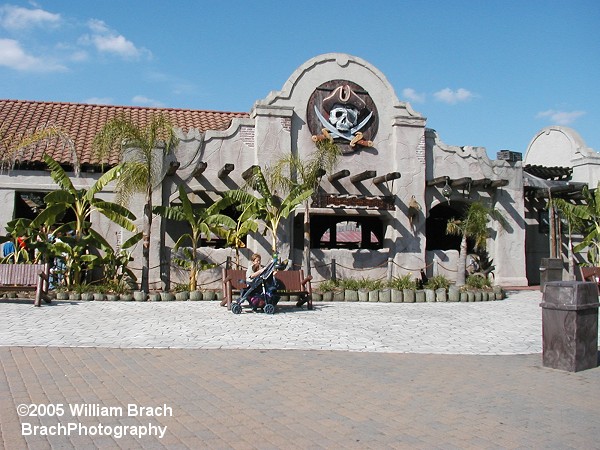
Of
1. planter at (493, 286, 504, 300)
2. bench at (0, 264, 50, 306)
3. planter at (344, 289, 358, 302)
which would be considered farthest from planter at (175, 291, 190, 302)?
planter at (493, 286, 504, 300)

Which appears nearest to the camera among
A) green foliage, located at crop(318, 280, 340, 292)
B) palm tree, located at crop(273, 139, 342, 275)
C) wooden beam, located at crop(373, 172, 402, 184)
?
green foliage, located at crop(318, 280, 340, 292)

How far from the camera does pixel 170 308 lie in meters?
14.5

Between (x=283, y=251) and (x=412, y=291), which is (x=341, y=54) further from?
(x=412, y=291)

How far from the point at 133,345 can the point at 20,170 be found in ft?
37.1

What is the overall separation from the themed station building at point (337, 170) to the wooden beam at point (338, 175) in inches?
1.6

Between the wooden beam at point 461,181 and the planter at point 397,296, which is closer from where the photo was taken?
the planter at point 397,296

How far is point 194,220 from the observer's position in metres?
17.4

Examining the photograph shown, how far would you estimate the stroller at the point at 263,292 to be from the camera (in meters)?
13.6

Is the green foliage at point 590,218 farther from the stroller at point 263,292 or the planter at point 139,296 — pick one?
the planter at point 139,296

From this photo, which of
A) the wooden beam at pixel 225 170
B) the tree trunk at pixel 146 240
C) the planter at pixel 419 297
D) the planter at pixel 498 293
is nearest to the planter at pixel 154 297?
the tree trunk at pixel 146 240

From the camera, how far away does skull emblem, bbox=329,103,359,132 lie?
20.3m

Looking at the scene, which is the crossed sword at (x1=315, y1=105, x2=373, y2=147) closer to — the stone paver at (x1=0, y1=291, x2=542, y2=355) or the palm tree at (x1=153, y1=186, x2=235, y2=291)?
the palm tree at (x1=153, y1=186, x2=235, y2=291)

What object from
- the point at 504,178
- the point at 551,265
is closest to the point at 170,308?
the point at 551,265

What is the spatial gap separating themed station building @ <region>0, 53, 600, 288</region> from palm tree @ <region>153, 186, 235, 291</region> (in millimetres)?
831
